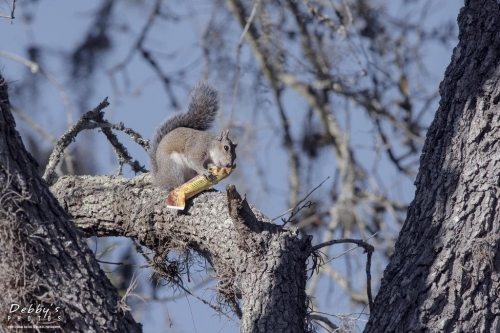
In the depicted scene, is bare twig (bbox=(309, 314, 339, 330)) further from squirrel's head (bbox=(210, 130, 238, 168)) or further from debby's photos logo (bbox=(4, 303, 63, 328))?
squirrel's head (bbox=(210, 130, 238, 168))

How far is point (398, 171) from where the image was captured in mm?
5098

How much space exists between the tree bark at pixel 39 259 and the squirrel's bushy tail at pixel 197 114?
1337mm

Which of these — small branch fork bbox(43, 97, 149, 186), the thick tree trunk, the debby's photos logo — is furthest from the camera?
small branch fork bbox(43, 97, 149, 186)

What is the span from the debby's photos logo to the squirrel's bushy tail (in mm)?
1456

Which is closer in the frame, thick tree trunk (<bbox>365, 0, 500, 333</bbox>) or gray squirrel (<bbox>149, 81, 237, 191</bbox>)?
thick tree trunk (<bbox>365, 0, 500, 333</bbox>)

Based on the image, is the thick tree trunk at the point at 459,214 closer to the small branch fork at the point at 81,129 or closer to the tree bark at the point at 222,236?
the tree bark at the point at 222,236

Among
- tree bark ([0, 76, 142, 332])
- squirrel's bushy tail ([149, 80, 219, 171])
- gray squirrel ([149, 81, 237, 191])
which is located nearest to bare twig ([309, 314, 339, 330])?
tree bark ([0, 76, 142, 332])

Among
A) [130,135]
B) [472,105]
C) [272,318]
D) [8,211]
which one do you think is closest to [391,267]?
[272,318]

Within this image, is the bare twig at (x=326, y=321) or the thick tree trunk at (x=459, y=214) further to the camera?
the bare twig at (x=326, y=321)

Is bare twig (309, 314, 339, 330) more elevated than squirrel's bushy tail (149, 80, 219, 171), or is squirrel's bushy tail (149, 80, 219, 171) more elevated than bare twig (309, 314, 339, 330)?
squirrel's bushy tail (149, 80, 219, 171)

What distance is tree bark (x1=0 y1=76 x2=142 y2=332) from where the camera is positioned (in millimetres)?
1839

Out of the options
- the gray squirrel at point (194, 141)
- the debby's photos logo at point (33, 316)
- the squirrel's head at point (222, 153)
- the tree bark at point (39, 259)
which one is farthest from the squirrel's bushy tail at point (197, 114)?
the debby's photos logo at point (33, 316)

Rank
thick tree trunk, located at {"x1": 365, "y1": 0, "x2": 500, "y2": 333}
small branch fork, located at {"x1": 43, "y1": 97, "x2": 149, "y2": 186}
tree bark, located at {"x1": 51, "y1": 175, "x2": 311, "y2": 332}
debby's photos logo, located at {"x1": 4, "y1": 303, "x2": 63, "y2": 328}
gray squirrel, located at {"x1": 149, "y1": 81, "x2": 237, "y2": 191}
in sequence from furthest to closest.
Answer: gray squirrel, located at {"x1": 149, "y1": 81, "x2": 237, "y2": 191}, small branch fork, located at {"x1": 43, "y1": 97, "x2": 149, "y2": 186}, tree bark, located at {"x1": 51, "y1": 175, "x2": 311, "y2": 332}, thick tree trunk, located at {"x1": 365, "y1": 0, "x2": 500, "y2": 333}, debby's photos logo, located at {"x1": 4, "y1": 303, "x2": 63, "y2": 328}

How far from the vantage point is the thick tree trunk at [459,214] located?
6.33 ft
